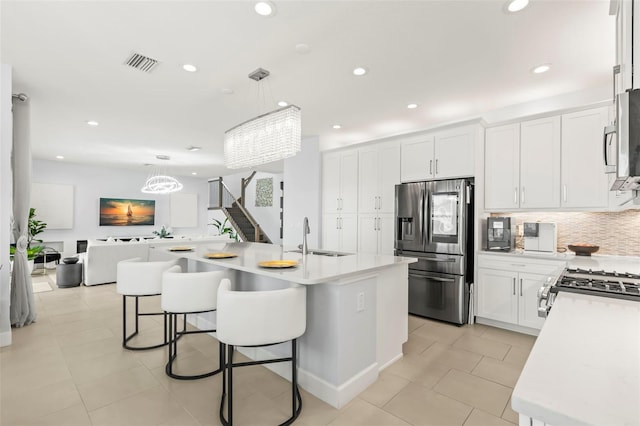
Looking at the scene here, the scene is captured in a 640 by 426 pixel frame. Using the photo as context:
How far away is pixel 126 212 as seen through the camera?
9.62m

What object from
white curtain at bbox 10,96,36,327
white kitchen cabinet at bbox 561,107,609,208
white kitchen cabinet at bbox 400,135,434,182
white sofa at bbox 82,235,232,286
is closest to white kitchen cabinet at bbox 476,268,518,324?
white kitchen cabinet at bbox 561,107,609,208

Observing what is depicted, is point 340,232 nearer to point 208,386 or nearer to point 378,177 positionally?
point 378,177

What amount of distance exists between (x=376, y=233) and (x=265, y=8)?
3.38 metres

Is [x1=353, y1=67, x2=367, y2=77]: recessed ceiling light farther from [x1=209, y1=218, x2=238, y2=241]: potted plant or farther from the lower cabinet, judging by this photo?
[x1=209, y1=218, x2=238, y2=241]: potted plant

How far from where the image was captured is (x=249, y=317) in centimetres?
189

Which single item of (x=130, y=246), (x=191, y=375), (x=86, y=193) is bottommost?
(x=191, y=375)

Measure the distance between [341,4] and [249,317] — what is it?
220 cm

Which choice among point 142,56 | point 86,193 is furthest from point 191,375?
point 86,193

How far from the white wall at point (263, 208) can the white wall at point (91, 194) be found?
2317 mm

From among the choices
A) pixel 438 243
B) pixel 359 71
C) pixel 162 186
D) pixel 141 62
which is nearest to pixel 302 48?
pixel 359 71

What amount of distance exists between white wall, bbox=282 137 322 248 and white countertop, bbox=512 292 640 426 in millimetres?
4523

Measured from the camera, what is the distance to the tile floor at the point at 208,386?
2.01m

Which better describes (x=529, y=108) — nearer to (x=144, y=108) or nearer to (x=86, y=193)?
(x=144, y=108)

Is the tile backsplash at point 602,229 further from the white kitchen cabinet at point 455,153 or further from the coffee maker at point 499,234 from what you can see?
the white kitchen cabinet at point 455,153
